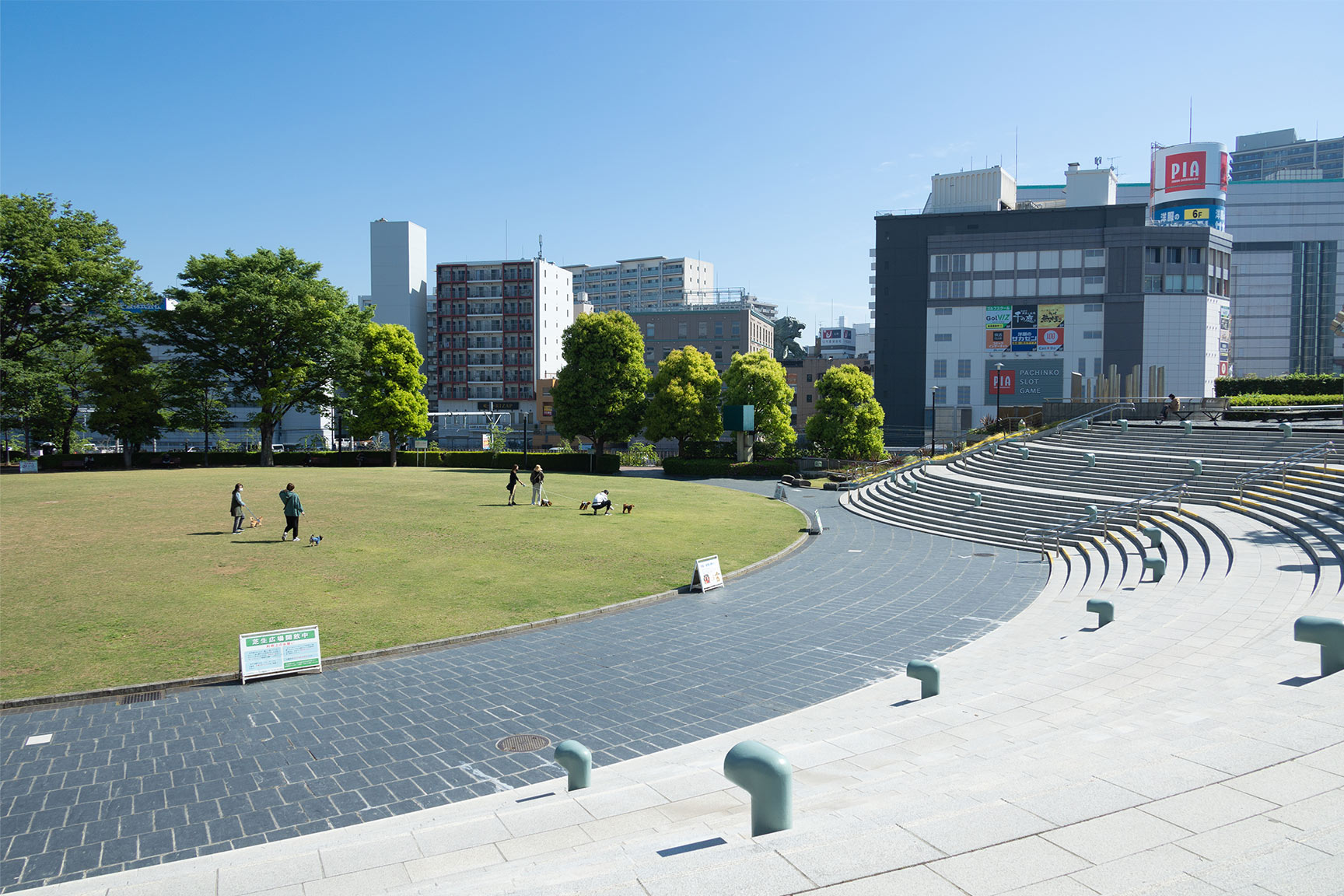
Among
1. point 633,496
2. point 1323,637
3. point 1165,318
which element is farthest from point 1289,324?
point 1323,637

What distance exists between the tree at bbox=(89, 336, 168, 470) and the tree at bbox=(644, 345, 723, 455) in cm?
3658

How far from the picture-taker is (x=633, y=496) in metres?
38.3

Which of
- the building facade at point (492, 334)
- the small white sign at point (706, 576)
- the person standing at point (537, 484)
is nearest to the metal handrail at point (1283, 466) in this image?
the small white sign at point (706, 576)

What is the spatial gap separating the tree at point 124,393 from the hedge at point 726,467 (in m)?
38.1

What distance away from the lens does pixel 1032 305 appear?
255ft

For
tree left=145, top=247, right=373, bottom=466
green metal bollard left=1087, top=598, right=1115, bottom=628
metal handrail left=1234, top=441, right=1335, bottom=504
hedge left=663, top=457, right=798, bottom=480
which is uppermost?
tree left=145, top=247, right=373, bottom=466

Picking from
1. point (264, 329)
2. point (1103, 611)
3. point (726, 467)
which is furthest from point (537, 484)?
point (264, 329)

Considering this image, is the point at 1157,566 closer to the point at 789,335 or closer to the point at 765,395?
the point at 765,395

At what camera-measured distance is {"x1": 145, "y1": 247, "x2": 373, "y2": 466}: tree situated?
2084 inches

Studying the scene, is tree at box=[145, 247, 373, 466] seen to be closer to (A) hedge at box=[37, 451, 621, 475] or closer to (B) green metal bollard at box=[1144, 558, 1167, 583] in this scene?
(A) hedge at box=[37, 451, 621, 475]

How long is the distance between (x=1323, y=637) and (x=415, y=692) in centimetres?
1191

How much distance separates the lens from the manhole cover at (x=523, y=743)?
9.20 metres

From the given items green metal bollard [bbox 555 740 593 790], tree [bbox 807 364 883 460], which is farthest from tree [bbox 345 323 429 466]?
green metal bollard [bbox 555 740 593 790]

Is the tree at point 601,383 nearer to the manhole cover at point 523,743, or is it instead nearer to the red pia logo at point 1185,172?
the manhole cover at point 523,743
